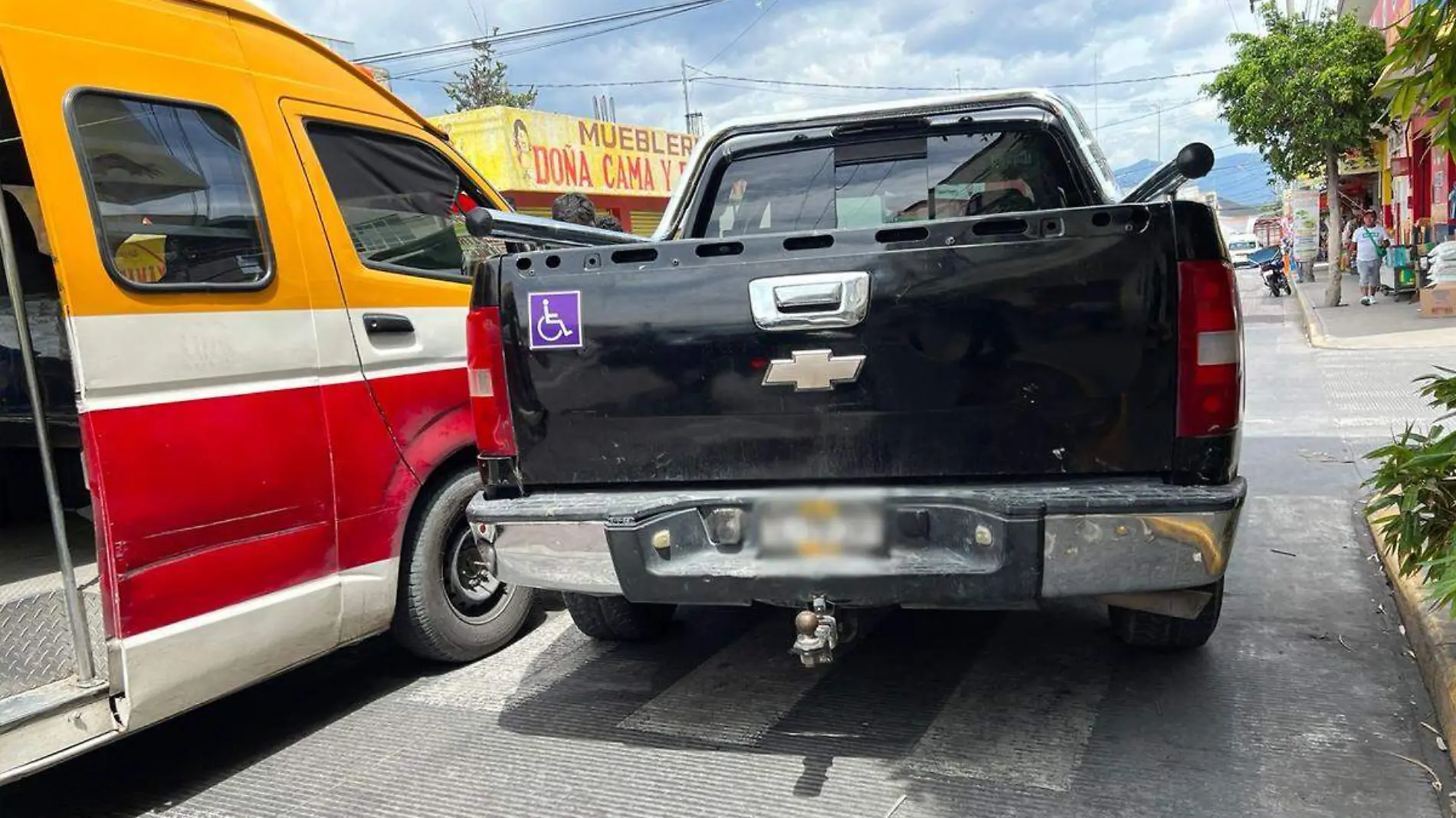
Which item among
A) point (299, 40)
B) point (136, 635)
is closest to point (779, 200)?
point (299, 40)

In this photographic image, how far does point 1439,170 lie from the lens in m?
18.3

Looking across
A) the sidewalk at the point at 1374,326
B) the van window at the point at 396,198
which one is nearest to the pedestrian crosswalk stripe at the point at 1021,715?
the van window at the point at 396,198

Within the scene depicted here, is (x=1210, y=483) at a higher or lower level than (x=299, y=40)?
lower

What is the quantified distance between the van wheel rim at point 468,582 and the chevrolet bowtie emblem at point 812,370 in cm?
178

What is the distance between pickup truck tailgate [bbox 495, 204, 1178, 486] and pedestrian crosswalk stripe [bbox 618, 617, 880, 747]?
0.93 meters

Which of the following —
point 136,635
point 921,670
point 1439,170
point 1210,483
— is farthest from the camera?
point 1439,170

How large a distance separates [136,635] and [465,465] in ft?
4.98

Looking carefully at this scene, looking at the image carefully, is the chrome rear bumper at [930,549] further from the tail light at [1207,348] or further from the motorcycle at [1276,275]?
the motorcycle at [1276,275]

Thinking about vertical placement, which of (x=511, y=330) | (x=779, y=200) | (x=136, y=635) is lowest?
(x=136, y=635)

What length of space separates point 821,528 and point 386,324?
193 centimetres

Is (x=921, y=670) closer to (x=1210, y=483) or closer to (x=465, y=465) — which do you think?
(x=1210, y=483)

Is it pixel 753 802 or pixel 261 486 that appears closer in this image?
pixel 753 802

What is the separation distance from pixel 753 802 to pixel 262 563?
1.75m

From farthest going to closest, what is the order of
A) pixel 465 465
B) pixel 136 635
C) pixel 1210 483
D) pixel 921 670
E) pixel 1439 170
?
pixel 1439 170
pixel 465 465
pixel 921 670
pixel 136 635
pixel 1210 483
